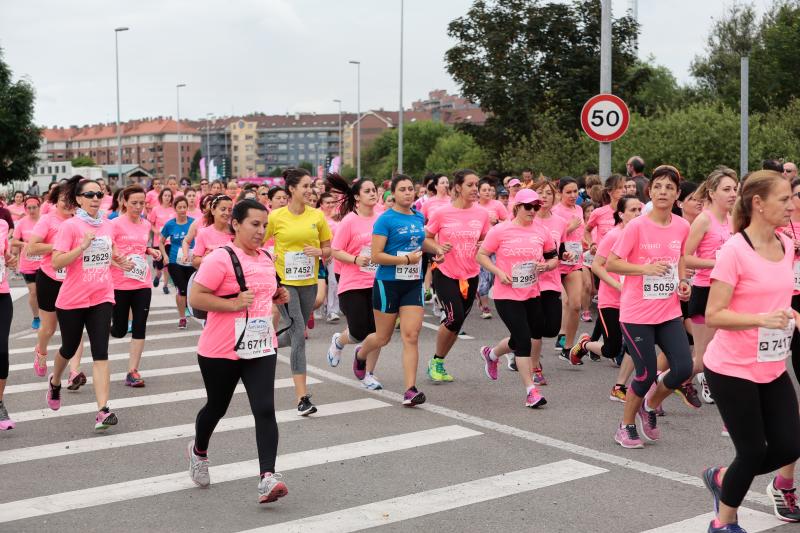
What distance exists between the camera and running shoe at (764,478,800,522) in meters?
5.54

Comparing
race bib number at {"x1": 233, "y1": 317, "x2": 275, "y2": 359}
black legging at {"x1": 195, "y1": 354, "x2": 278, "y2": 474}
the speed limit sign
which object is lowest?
black legging at {"x1": 195, "y1": 354, "x2": 278, "y2": 474}

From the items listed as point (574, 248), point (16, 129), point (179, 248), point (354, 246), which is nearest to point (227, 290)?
point (354, 246)

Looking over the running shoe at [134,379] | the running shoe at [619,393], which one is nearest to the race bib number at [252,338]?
the running shoe at [619,393]

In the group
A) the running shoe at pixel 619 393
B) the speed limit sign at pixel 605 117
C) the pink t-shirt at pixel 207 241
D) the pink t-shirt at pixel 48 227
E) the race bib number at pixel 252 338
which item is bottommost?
the running shoe at pixel 619 393

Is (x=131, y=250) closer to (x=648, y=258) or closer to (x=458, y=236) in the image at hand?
(x=458, y=236)

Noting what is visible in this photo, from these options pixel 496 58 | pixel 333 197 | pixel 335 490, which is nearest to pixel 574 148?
pixel 496 58

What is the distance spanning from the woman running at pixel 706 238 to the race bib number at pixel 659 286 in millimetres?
431

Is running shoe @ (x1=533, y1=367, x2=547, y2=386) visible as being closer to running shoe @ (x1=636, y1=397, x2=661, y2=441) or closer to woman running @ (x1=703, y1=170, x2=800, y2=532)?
running shoe @ (x1=636, y1=397, x2=661, y2=441)

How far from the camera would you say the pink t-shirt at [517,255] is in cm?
881

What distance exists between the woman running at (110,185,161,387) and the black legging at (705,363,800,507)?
6179mm

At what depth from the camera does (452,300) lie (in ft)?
32.2

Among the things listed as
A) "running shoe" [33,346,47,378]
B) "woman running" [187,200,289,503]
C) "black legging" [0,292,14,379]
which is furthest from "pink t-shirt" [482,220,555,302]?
"running shoe" [33,346,47,378]

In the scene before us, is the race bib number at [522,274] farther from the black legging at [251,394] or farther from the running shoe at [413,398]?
the black legging at [251,394]

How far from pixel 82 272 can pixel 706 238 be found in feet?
16.7
